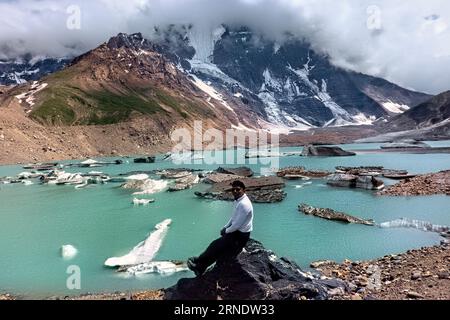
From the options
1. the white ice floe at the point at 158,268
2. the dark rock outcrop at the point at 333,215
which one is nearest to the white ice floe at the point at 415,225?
the dark rock outcrop at the point at 333,215

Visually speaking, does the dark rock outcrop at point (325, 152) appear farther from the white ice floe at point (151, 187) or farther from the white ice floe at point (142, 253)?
the white ice floe at point (142, 253)

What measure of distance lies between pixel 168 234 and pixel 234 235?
19.0 metres

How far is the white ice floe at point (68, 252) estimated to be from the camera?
26.7 metres

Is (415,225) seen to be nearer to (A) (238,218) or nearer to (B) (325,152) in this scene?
(A) (238,218)

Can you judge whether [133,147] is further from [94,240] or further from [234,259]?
[234,259]

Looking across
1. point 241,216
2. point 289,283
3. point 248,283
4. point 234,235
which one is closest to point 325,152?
point 289,283

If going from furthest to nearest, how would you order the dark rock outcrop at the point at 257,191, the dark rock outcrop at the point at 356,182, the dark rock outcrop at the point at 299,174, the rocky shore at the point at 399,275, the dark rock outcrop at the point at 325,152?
the dark rock outcrop at the point at 325,152
the dark rock outcrop at the point at 299,174
the dark rock outcrop at the point at 356,182
the dark rock outcrop at the point at 257,191
the rocky shore at the point at 399,275

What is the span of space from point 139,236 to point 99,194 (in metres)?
28.4

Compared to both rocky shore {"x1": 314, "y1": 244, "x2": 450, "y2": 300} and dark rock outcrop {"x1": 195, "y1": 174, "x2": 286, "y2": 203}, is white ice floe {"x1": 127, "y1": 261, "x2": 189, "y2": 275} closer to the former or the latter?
rocky shore {"x1": 314, "y1": 244, "x2": 450, "y2": 300}

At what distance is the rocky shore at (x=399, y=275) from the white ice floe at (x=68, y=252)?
14.7m

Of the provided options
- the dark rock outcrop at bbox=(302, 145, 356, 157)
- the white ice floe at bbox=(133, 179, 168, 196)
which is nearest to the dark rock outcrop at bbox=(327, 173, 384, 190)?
the white ice floe at bbox=(133, 179, 168, 196)

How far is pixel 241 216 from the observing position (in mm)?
12930

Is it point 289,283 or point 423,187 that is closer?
point 289,283

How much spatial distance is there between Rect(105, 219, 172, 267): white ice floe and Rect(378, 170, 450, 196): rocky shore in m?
28.0
